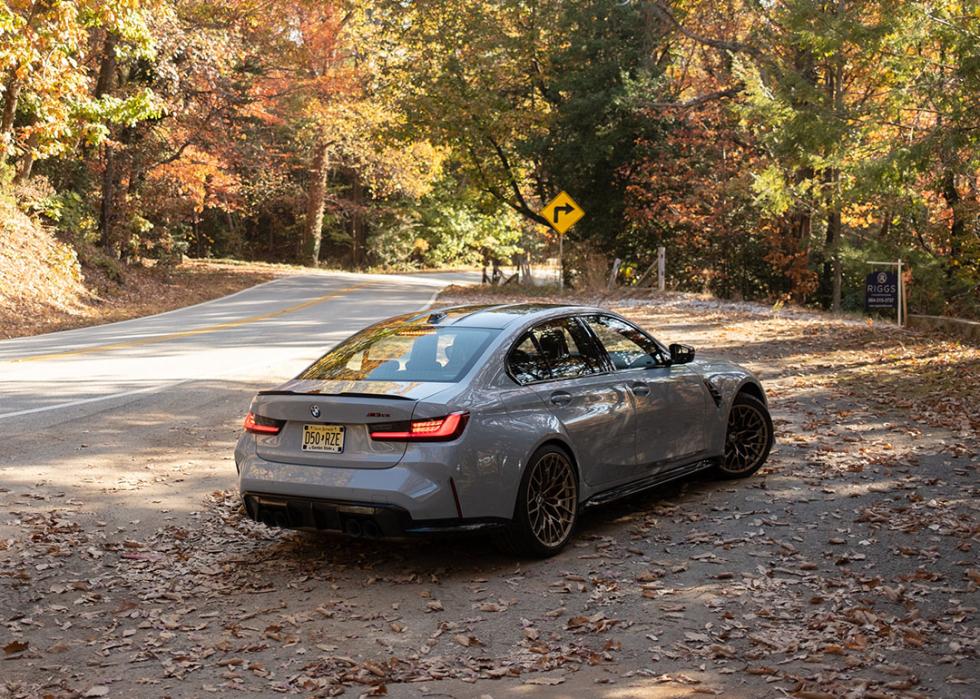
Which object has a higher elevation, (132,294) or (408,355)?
(132,294)

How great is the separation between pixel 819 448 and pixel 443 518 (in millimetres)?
5386

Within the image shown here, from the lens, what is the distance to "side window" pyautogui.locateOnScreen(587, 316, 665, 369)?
7.88m

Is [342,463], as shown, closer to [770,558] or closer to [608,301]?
[770,558]

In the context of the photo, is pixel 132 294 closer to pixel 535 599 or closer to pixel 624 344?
pixel 624 344

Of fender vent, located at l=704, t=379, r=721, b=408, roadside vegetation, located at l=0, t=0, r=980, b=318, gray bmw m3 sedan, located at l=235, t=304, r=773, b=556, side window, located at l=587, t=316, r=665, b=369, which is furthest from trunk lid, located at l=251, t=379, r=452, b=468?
roadside vegetation, located at l=0, t=0, r=980, b=318

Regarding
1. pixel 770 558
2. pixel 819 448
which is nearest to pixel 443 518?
pixel 770 558

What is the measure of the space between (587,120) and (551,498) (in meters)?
28.3

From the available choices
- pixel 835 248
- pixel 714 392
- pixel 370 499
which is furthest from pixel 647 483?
pixel 835 248

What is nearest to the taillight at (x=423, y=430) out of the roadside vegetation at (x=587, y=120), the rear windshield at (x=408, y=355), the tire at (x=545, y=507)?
the rear windshield at (x=408, y=355)

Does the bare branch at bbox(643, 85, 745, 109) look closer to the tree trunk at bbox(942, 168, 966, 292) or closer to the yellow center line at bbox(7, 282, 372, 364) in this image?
the tree trunk at bbox(942, 168, 966, 292)

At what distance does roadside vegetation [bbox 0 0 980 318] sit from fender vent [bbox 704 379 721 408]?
843 cm

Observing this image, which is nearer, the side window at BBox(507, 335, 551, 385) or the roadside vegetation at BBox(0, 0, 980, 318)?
the side window at BBox(507, 335, 551, 385)

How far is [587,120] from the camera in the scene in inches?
1334

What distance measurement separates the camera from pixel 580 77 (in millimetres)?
33969
